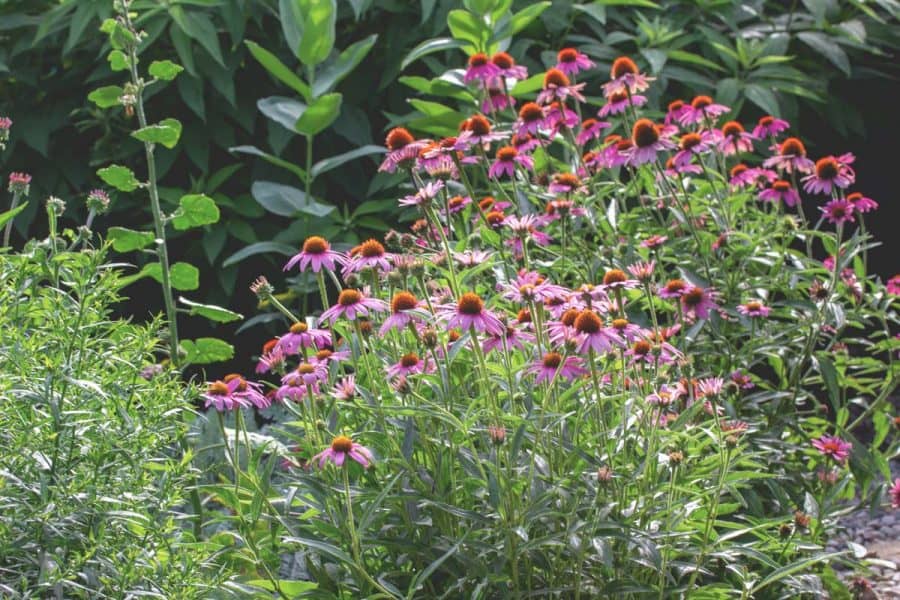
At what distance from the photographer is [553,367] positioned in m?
1.96

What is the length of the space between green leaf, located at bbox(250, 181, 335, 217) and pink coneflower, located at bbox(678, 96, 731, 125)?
105 cm

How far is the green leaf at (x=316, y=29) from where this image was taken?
330 cm

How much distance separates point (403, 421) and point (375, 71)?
2.14m

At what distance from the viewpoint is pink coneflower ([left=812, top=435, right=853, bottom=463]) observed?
102 inches

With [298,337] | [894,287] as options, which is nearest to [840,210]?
[894,287]

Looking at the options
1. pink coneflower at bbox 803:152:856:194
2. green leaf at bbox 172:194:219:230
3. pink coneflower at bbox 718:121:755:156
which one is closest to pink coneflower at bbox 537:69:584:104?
pink coneflower at bbox 718:121:755:156

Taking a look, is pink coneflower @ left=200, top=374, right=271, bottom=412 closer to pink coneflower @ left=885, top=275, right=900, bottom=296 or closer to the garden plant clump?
the garden plant clump

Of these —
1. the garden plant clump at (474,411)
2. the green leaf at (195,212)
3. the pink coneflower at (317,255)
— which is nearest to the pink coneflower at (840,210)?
the garden plant clump at (474,411)

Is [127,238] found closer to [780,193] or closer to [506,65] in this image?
[506,65]

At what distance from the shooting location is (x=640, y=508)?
2066 mm

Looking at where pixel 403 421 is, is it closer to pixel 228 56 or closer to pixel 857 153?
pixel 228 56

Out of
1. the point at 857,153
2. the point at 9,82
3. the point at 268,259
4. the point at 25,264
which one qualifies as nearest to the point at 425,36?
the point at 268,259

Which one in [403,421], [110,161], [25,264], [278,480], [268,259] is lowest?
[278,480]

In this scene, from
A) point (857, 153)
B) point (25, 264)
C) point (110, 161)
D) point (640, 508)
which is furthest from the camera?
point (857, 153)
